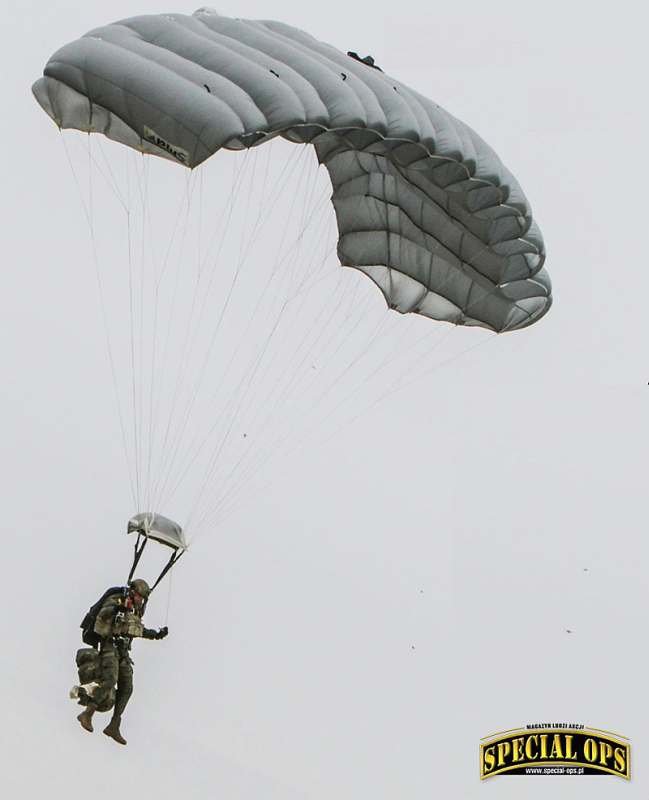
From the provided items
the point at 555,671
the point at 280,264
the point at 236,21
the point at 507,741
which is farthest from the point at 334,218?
the point at 555,671

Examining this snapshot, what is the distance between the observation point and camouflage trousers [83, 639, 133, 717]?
764 inches

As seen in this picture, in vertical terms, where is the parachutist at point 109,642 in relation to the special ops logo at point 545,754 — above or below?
below

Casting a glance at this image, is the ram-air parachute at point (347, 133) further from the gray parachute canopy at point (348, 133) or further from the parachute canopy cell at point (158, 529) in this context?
the parachute canopy cell at point (158, 529)

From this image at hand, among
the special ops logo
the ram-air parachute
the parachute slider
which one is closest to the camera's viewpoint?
the ram-air parachute

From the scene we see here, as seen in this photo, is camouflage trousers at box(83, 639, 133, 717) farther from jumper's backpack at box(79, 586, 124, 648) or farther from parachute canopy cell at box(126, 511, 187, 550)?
parachute canopy cell at box(126, 511, 187, 550)

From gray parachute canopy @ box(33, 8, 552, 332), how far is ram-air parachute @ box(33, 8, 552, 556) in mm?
17

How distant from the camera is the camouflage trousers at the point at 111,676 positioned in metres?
19.4

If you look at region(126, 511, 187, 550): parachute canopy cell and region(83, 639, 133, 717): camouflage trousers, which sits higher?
region(126, 511, 187, 550): parachute canopy cell

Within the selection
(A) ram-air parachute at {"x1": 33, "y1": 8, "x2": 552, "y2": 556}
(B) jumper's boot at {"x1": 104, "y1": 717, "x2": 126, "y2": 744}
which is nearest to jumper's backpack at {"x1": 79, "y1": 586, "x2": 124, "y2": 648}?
(B) jumper's boot at {"x1": 104, "y1": 717, "x2": 126, "y2": 744}

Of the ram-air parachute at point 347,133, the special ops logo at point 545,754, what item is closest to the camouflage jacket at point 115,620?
the ram-air parachute at point 347,133

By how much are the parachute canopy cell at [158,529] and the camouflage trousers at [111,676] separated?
Result: 113 cm

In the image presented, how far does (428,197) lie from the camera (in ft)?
71.2

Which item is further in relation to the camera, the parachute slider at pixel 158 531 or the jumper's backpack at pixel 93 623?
the parachute slider at pixel 158 531

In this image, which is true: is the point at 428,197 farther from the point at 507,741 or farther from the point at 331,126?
the point at 507,741
